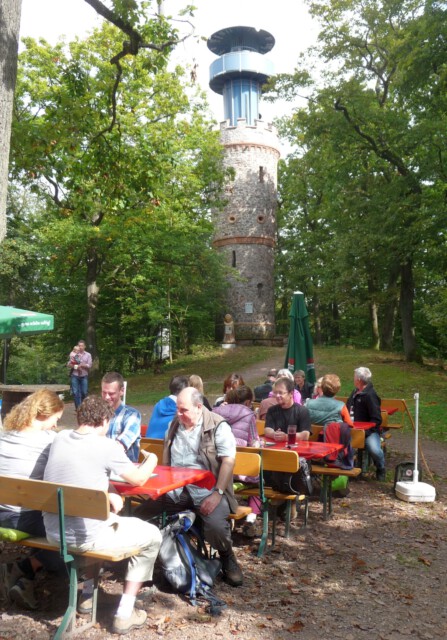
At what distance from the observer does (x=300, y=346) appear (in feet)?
32.7

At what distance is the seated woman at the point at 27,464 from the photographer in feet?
12.3

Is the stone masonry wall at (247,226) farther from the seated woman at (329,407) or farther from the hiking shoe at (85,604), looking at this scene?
the hiking shoe at (85,604)

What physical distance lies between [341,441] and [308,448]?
0.84m

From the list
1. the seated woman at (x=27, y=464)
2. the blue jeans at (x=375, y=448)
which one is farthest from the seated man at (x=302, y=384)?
the seated woman at (x=27, y=464)

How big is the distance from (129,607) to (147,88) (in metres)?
19.4

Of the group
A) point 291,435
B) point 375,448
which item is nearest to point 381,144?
point 375,448

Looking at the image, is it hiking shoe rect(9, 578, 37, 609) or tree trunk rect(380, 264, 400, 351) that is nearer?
hiking shoe rect(9, 578, 37, 609)

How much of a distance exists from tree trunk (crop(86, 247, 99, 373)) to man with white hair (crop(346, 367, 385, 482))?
48.3 feet

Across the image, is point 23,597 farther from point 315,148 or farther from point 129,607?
point 315,148

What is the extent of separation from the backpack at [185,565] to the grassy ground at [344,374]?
8.05 meters

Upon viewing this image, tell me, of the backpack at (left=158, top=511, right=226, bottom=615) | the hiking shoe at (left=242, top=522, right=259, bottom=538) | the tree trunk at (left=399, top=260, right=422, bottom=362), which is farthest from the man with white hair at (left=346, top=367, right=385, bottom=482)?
the tree trunk at (left=399, top=260, right=422, bottom=362)

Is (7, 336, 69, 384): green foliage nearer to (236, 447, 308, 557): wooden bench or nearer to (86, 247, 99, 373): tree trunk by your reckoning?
(86, 247, 99, 373): tree trunk

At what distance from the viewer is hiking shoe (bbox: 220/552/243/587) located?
4195 millimetres

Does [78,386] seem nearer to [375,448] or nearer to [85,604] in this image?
[375,448]
